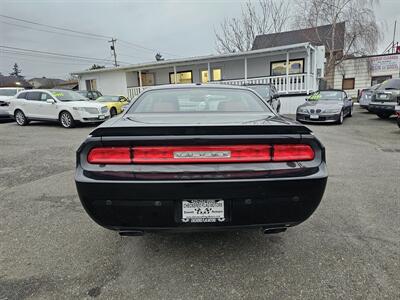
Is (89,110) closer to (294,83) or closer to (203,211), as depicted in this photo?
(203,211)

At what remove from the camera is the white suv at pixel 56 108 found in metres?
10.4

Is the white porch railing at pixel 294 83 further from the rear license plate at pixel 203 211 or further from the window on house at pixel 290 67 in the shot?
the rear license plate at pixel 203 211

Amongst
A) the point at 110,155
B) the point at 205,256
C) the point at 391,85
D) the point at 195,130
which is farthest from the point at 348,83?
the point at 110,155

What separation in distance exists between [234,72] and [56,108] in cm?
1192

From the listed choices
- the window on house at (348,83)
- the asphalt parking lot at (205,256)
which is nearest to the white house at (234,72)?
the window on house at (348,83)

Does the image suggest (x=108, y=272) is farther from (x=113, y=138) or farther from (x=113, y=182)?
(x=113, y=138)

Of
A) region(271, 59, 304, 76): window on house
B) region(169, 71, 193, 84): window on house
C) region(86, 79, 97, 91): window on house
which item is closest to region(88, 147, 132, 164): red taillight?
region(271, 59, 304, 76): window on house

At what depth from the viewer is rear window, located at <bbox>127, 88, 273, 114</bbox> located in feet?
9.64

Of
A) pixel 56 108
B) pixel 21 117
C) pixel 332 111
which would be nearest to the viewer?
pixel 332 111

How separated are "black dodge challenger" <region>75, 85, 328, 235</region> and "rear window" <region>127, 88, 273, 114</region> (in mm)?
919

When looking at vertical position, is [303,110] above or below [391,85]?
below

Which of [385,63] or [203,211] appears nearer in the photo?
[203,211]

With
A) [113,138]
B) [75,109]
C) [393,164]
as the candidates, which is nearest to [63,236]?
[113,138]

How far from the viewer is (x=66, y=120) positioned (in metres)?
10.6
